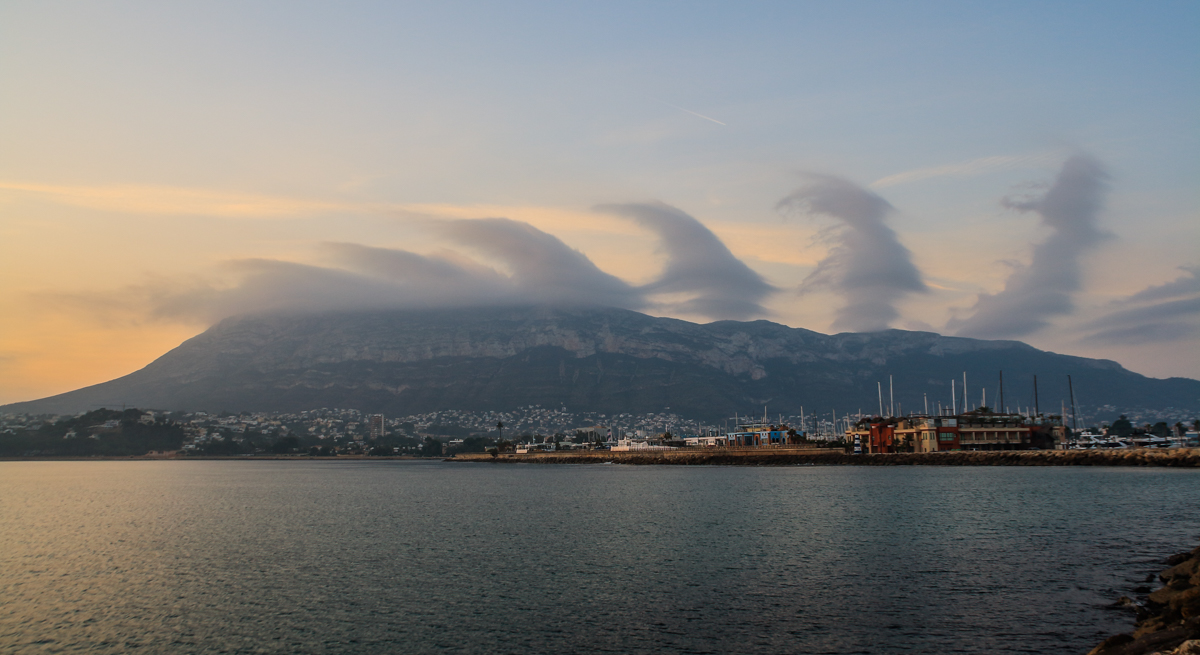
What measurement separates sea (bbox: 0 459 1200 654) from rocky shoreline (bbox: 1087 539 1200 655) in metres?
1.30

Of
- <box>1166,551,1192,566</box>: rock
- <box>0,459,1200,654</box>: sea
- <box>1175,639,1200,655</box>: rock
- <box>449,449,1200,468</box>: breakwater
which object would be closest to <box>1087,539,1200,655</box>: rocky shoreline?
<box>1175,639,1200,655</box>: rock

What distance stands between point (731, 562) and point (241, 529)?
136ft

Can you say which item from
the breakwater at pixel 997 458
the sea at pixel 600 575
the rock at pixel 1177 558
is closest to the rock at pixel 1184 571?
the sea at pixel 600 575

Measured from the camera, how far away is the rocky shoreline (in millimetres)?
20438

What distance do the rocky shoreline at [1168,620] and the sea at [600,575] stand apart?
1.30 m

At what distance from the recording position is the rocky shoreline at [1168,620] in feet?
67.1

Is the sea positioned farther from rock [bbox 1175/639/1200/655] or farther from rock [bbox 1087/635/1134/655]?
rock [bbox 1175/639/1200/655]

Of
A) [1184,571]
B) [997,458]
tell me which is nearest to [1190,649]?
[1184,571]

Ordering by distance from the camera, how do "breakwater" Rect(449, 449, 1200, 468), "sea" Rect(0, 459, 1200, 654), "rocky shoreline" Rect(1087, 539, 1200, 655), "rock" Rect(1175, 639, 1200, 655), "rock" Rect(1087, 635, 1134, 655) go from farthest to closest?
"breakwater" Rect(449, 449, 1200, 468)
"sea" Rect(0, 459, 1200, 654)
"rock" Rect(1087, 635, 1134, 655)
"rocky shoreline" Rect(1087, 539, 1200, 655)
"rock" Rect(1175, 639, 1200, 655)

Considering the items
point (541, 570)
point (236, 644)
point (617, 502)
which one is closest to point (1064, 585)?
point (541, 570)

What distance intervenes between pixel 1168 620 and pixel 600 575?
23209 millimetres

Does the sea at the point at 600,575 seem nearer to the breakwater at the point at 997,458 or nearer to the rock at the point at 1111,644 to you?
the rock at the point at 1111,644

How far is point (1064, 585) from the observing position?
3431 centimetres

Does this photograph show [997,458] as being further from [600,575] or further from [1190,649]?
[1190,649]
